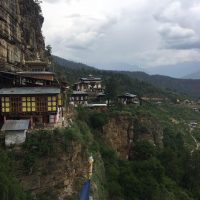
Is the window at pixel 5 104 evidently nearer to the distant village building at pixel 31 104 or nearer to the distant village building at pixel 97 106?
the distant village building at pixel 31 104

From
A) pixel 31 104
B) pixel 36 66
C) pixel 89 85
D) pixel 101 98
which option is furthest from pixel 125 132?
pixel 31 104

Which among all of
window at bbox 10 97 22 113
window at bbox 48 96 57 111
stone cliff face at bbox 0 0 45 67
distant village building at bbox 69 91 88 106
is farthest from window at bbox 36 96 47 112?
distant village building at bbox 69 91 88 106

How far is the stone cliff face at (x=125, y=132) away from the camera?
82.2 metres

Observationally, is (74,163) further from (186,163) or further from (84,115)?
(186,163)

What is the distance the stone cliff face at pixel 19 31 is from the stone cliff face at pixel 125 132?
22.3 meters

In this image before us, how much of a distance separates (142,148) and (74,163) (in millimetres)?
35138

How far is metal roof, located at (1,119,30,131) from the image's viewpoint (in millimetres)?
43719

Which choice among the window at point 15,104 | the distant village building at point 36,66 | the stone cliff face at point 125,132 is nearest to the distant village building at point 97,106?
the stone cliff face at point 125,132

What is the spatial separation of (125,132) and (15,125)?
139ft

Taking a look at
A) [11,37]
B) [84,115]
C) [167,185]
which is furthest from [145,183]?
[11,37]

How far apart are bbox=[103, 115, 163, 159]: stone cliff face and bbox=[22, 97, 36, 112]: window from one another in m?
33.6

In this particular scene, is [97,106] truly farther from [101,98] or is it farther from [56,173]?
[56,173]

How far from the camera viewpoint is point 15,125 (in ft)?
146

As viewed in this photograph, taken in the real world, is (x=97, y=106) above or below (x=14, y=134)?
below
